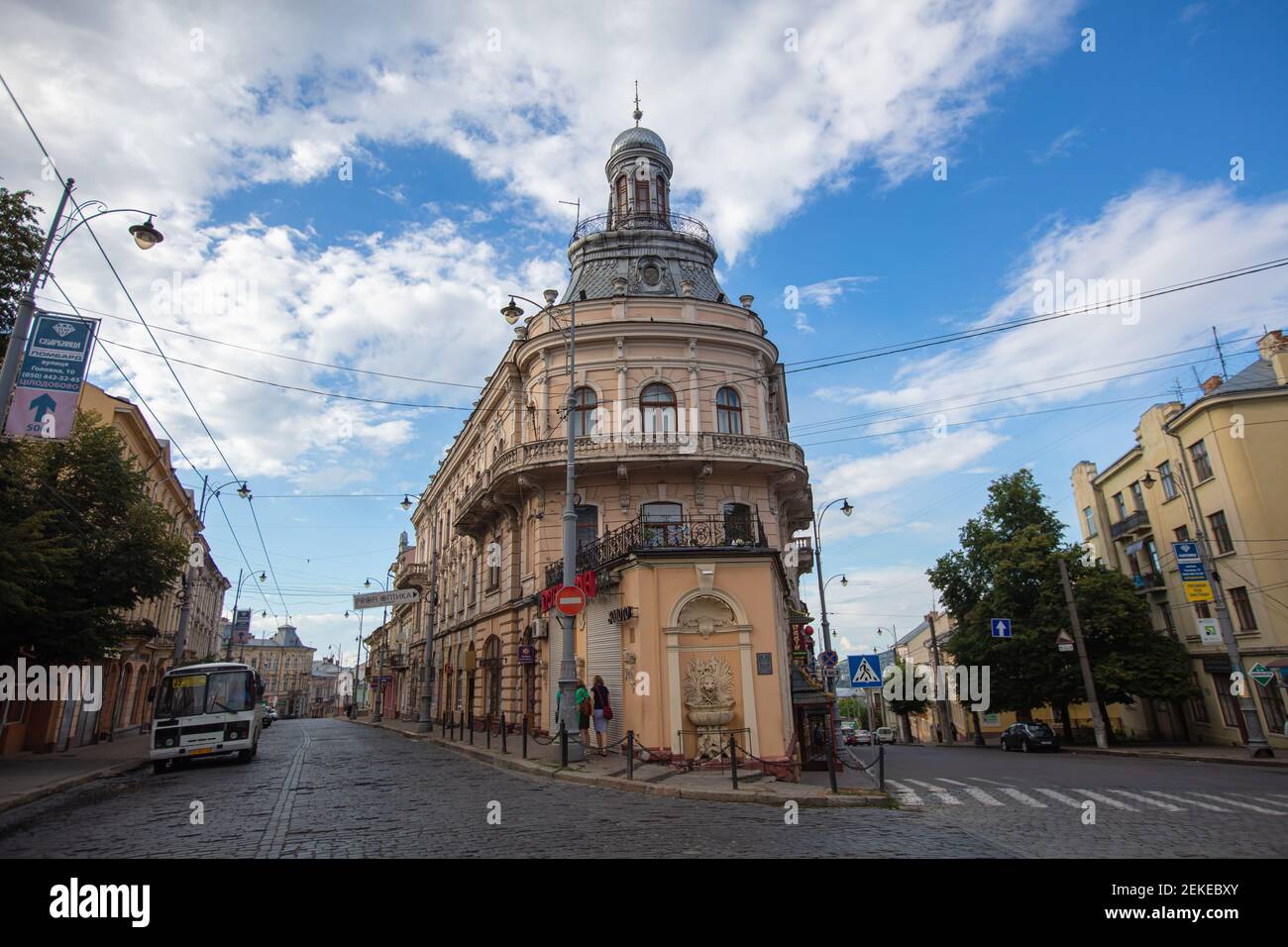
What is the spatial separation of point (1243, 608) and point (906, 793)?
971 inches

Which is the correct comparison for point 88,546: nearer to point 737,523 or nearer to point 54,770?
point 54,770

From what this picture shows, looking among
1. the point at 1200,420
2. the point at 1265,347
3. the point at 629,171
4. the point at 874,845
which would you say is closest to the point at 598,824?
the point at 874,845

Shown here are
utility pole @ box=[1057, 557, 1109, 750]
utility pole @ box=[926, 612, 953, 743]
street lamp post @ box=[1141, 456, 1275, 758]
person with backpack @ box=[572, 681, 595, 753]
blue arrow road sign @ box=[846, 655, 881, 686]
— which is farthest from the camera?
utility pole @ box=[926, 612, 953, 743]

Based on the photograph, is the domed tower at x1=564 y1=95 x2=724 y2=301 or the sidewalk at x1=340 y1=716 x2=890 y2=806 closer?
the sidewalk at x1=340 y1=716 x2=890 y2=806

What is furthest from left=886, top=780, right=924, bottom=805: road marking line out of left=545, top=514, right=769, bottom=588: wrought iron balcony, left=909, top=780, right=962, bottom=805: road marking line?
left=545, top=514, right=769, bottom=588: wrought iron balcony

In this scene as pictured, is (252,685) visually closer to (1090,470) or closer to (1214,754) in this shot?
(1214,754)

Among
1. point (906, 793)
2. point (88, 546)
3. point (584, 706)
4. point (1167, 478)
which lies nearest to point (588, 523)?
point (584, 706)

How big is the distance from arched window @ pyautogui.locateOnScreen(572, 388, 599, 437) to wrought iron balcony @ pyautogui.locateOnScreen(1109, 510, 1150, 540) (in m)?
29.5

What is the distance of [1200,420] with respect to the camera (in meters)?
29.8

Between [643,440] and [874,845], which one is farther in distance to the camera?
[643,440]

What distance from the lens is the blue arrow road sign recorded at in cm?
1470

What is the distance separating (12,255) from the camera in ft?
44.4

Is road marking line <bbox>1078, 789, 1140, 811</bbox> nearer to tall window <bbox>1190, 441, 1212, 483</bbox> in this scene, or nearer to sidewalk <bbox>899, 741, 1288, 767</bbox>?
sidewalk <bbox>899, 741, 1288, 767</bbox>

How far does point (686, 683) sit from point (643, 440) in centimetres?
908
